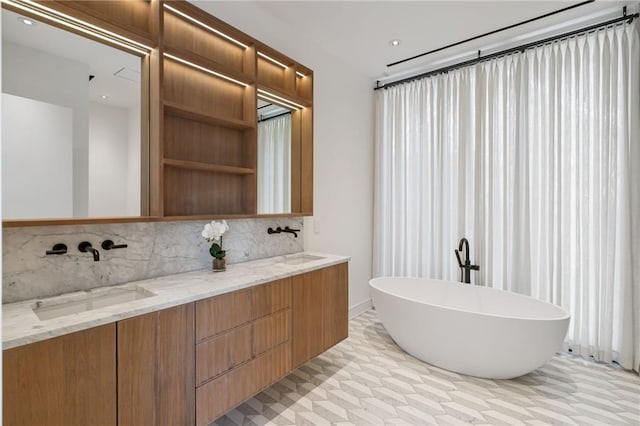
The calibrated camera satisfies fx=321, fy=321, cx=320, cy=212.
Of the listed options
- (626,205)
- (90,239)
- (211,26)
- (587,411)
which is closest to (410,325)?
(587,411)

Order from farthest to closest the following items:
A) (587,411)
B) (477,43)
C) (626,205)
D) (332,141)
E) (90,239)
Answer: (332,141) < (477,43) < (626,205) < (587,411) < (90,239)

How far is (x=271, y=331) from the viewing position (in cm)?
203

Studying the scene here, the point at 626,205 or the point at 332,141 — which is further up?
the point at 332,141


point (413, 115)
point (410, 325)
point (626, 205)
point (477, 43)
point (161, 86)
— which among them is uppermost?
point (477, 43)

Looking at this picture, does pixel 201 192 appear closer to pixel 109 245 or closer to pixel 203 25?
pixel 109 245

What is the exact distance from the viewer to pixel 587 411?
2086 mm

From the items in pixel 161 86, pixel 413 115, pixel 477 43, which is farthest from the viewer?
pixel 413 115

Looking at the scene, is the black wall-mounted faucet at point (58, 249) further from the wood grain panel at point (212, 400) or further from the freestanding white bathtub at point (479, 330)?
the freestanding white bathtub at point (479, 330)

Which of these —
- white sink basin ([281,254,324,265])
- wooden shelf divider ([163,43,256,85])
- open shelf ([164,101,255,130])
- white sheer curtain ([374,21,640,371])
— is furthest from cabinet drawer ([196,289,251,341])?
white sheer curtain ([374,21,640,371])

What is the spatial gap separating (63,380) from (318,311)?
1536 mm

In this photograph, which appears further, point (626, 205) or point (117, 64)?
point (626, 205)

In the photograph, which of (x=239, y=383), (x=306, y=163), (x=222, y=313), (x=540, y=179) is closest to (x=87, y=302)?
(x=222, y=313)

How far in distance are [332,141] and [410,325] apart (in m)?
1.97

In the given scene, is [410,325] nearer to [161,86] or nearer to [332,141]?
[332,141]
